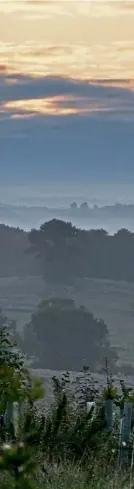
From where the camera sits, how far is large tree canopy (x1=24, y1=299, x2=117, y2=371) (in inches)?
2537

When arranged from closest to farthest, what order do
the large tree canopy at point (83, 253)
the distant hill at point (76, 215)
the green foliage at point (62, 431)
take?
the green foliage at point (62, 431) → the large tree canopy at point (83, 253) → the distant hill at point (76, 215)

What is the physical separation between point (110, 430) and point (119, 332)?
190 ft

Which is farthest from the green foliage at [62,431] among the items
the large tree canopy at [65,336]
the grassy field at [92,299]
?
the large tree canopy at [65,336]

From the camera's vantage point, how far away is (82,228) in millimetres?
89625

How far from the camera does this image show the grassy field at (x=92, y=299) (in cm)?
6738

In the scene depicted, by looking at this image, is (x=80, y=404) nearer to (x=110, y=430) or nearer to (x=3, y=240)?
(x=110, y=430)

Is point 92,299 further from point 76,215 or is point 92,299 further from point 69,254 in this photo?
point 76,215

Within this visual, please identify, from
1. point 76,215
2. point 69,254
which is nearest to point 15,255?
point 69,254

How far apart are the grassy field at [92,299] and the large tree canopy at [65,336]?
0.77 metres

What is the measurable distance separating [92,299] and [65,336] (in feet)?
54.0

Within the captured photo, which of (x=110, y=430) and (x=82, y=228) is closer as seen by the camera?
(x=110, y=430)

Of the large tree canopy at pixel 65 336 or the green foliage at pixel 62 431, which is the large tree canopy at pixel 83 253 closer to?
the large tree canopy at pixel 65 336

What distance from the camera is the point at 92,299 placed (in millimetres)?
85625

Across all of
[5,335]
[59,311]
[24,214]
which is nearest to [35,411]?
[5,335]
